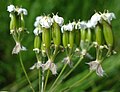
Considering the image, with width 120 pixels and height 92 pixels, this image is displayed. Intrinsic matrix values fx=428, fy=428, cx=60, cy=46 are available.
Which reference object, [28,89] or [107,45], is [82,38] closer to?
[107,45]

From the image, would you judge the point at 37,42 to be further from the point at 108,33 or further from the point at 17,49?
the point at 108,33

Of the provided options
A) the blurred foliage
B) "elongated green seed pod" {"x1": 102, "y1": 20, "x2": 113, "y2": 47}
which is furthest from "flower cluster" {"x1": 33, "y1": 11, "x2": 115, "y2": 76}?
the blurred foliage

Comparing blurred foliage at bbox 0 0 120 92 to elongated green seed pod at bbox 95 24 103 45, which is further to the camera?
blurred foliage at bbox 0 0 120 92

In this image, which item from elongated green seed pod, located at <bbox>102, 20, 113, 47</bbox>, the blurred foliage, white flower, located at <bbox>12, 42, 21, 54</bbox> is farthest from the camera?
the blurred foliage

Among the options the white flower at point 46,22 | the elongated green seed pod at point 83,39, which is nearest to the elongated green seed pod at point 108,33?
the elongated green seed pod at point 83,39

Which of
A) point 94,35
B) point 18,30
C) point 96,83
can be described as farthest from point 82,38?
point 96,83

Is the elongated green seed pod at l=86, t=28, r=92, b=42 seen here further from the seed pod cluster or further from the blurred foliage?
the blurred foliage

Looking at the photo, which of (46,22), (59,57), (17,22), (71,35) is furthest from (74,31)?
(59,57)
